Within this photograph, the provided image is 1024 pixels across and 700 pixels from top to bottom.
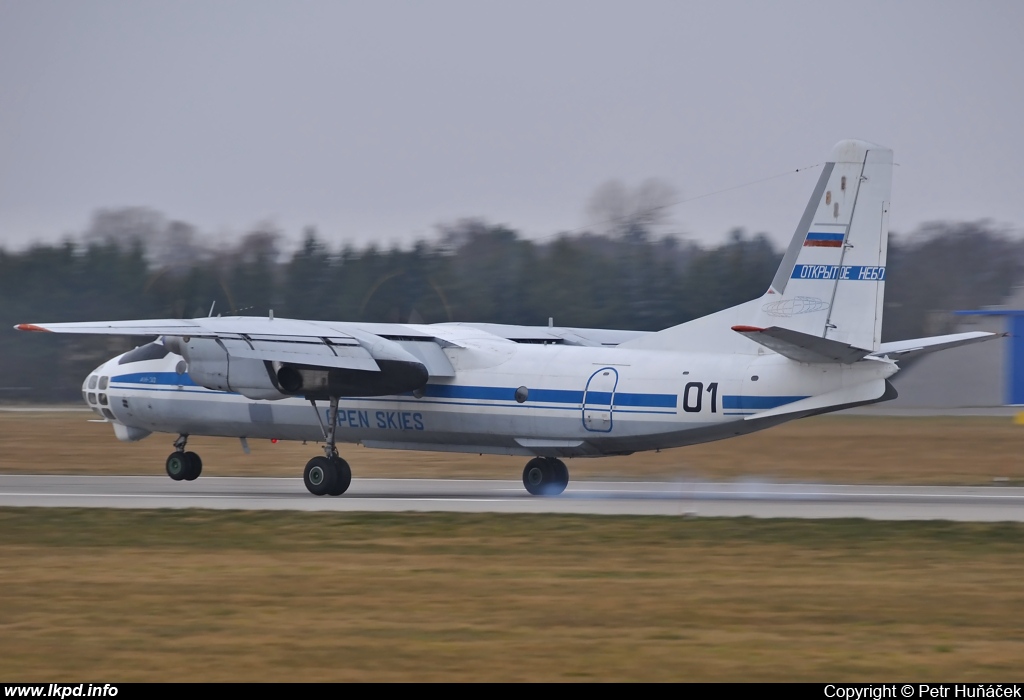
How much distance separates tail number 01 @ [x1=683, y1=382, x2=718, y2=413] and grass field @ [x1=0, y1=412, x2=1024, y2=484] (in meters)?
7.32

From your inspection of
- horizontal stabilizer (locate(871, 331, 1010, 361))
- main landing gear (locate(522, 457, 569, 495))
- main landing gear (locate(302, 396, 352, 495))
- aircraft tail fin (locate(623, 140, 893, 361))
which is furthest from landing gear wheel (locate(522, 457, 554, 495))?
horizontal stabilizer (locate(871, 331, 1010, 361))

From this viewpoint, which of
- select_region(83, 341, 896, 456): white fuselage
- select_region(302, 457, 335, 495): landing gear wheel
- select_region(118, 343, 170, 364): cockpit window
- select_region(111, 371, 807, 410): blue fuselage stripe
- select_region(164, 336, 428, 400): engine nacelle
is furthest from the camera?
select_region(118, 343, 170, 364): cockpit window

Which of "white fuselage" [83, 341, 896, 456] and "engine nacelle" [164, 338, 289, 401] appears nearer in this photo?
"white fuselage" [83, 341, 896, 456]

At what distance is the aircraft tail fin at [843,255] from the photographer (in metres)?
20.7

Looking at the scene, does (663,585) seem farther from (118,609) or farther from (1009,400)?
(1009,400)

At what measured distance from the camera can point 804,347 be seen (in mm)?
19953

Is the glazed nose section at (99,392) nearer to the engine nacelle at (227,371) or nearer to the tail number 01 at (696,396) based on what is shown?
the engine nacelle at (227,371)

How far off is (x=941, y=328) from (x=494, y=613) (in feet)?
145

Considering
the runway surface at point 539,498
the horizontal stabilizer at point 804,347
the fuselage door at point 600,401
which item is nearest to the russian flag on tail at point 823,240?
the horizontal stabilizer at point 804,347

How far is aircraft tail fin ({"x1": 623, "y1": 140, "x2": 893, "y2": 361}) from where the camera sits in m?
20.7

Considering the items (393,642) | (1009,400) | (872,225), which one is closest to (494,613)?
(393,642)

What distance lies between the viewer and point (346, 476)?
2414cm

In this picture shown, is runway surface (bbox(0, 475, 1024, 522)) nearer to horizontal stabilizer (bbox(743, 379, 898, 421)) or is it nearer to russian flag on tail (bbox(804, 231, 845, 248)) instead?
horizontal stabilizer (bbox(743, 379, 898, 421))
